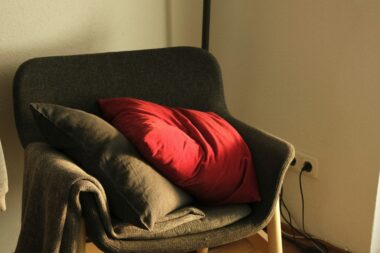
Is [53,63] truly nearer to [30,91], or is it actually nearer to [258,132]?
[30,91]

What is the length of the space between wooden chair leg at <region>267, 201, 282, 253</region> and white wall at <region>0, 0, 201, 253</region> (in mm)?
827

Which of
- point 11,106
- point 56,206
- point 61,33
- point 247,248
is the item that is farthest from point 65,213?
point 247,248

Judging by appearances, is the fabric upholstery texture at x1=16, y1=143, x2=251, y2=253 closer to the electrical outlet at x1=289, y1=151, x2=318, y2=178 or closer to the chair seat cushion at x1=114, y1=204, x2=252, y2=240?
the chair seat cushion at x1=114, y1=204, x2=252, y2=240

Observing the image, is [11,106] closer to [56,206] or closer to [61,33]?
[61,33]

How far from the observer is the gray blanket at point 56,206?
0.97 metres

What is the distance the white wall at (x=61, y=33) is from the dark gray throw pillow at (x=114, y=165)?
37 cm

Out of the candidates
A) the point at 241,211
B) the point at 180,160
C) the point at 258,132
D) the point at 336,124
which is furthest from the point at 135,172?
the point at 336,124

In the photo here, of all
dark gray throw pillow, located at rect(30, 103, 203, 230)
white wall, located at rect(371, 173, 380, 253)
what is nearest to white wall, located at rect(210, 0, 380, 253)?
white wall, located at rect(371, 173, 380, 253)

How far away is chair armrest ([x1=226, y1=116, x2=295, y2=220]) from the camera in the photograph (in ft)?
3.86

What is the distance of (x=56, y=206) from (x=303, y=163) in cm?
102

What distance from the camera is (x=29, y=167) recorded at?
46.3 inches

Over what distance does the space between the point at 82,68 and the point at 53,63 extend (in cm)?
8

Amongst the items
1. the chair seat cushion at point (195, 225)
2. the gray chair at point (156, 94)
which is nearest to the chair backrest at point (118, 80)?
the gray chair at point (156, 94)

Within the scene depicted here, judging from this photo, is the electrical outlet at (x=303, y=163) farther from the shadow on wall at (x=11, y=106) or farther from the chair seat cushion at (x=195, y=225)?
the shadow on wall at (x=11, y=106)
